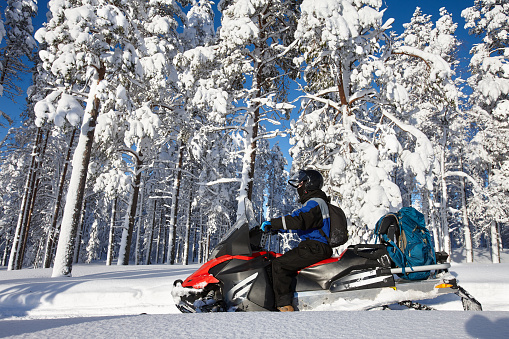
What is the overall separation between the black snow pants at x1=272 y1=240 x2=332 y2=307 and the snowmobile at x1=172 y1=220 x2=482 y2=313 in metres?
0.07

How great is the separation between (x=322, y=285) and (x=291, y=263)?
435 mm

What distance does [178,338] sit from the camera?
5.78 ft

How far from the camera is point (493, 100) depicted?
1786 cm

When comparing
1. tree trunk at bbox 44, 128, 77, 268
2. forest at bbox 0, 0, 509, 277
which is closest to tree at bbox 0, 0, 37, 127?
forest at bbox 0, 0, 509, 277

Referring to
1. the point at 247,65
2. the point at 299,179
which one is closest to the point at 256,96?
the point at 247,65

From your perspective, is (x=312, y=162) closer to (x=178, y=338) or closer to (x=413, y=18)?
(x=178, y=338)

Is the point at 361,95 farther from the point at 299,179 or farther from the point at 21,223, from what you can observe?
the point at 21,223

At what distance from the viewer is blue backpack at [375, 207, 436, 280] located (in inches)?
135

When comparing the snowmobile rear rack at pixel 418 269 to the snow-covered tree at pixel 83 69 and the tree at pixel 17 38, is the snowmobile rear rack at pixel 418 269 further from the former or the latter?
the tree at pixel 17 38

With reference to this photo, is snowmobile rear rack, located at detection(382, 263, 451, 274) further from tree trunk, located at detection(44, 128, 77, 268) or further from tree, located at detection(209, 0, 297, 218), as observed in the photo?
tree trunk, located at detection(44, 128, 77, 268)

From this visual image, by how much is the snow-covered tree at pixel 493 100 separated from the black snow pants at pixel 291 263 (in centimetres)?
1963

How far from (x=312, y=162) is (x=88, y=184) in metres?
11.9

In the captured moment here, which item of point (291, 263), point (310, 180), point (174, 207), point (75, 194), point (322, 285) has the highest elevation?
point (174, 207)

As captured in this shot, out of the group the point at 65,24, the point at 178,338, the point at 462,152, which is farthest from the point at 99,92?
the point at 462,152
